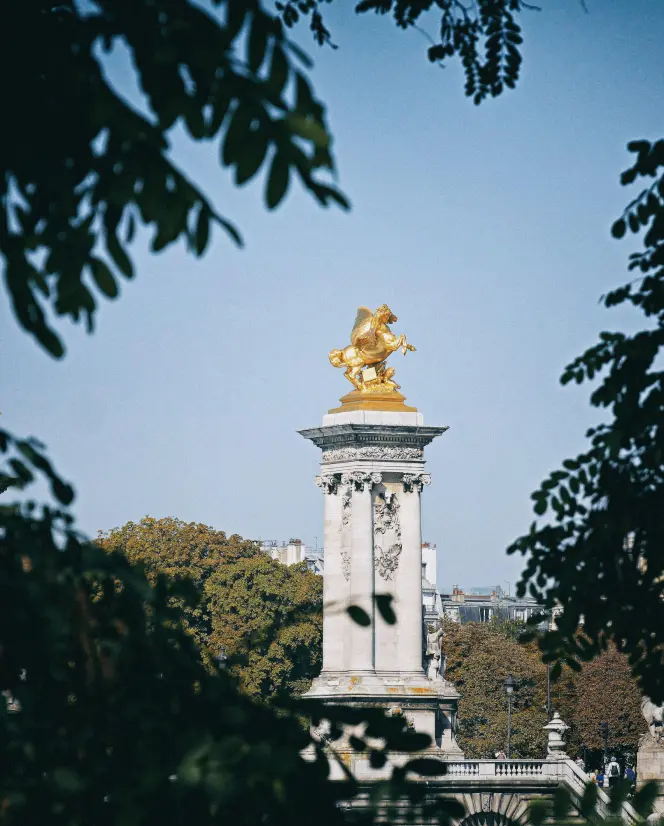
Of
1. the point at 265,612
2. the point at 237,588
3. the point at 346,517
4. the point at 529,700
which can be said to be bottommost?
the point at 529,700

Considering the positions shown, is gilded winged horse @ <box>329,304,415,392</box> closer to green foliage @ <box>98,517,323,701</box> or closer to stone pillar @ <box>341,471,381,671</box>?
stone pillar @ <box>341,471,381,671</box>

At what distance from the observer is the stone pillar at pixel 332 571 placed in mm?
40125

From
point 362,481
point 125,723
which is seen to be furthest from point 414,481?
point 125,723

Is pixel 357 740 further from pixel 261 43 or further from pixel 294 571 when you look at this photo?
pixel 294 571

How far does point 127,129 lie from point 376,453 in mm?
37191

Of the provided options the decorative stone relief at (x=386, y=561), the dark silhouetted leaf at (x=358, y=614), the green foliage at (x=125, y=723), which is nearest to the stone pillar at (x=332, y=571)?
the decorative stone relief at (x=386, y=561)

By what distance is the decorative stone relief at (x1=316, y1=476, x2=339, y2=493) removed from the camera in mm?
41344

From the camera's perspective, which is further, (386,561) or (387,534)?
(387,534)

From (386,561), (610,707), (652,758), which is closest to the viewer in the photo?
(652,758)

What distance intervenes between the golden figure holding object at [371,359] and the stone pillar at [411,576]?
2217 mm

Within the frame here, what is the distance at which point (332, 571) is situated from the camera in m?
40.8

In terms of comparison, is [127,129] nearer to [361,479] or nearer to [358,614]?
[358,614]

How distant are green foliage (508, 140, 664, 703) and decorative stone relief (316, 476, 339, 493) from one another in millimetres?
33112

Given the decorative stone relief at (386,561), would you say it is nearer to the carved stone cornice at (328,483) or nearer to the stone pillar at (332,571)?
the stone pillar at (332,571)
